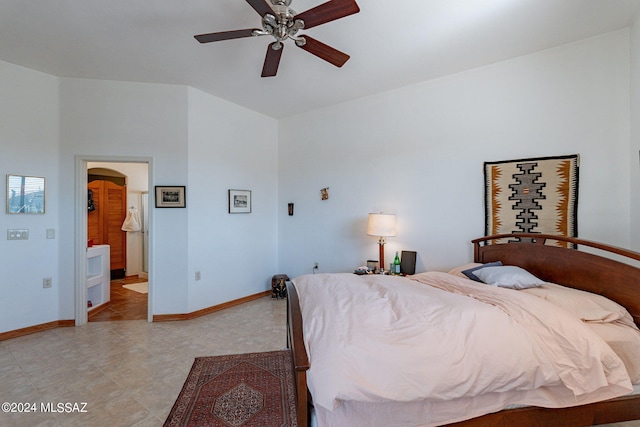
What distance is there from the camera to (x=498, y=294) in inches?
70.9

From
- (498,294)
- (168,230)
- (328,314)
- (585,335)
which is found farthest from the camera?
(168,230)

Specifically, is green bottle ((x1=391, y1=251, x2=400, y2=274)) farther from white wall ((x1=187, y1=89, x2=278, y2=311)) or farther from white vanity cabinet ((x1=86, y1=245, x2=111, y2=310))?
white vanity cabinet ((x1=86, y1=245, x2=111, y2=310))

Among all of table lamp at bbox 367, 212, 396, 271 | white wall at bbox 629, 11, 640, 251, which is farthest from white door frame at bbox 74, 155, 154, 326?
white wall at bbox 629, 11, 640, 251

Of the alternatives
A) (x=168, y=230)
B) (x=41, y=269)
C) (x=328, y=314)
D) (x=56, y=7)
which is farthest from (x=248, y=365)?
(x=56, y=7)

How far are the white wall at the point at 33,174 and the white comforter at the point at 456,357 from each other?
3.55 m

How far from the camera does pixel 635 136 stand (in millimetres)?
2223

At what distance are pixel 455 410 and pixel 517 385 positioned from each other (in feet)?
1.13

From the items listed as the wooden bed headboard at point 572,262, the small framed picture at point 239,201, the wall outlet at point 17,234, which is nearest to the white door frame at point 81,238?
the wall outlet at point 17,234

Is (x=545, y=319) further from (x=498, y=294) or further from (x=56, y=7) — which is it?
(x=56, y=7)

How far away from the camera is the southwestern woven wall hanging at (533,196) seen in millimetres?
2502

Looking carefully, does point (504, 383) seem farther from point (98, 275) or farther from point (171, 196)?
point (98, 275)

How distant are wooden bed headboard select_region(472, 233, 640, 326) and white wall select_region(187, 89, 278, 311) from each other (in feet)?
10.3

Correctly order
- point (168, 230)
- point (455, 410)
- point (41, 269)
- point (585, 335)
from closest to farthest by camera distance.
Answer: point (455, 410) → point (585, 335) → point (41, 269) → point (168, 230)

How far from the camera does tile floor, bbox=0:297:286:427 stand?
1.87m
